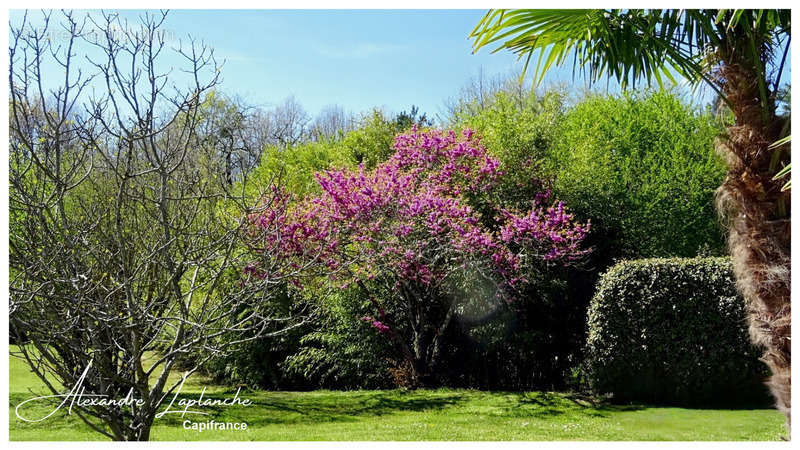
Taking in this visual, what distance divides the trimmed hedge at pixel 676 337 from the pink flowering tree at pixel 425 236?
105 centimetres

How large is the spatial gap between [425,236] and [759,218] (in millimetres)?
4659

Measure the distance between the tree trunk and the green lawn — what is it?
5.43 feet

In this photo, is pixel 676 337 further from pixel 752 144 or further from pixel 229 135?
pixel 229 135

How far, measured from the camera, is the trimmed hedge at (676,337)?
6.85m

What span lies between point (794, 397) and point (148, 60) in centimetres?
421

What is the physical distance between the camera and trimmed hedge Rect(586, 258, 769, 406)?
6848mm


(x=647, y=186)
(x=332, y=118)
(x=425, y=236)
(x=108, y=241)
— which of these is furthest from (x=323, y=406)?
(x=332, y=118)

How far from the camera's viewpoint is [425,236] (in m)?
8.27

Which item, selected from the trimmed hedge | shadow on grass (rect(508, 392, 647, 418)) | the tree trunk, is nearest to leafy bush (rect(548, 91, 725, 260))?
the trimmed hedge

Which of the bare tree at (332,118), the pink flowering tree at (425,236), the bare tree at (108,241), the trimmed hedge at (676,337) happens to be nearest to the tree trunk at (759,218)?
the bare tree at (108,241)

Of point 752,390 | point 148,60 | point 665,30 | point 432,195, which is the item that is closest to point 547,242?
point 432,195

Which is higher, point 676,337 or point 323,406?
point 676,337

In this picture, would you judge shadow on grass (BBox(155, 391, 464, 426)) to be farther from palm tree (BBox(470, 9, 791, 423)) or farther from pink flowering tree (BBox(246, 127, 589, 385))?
palm tree (BBox(470, 9, 791, 423))

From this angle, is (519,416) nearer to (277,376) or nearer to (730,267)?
(730,267)
